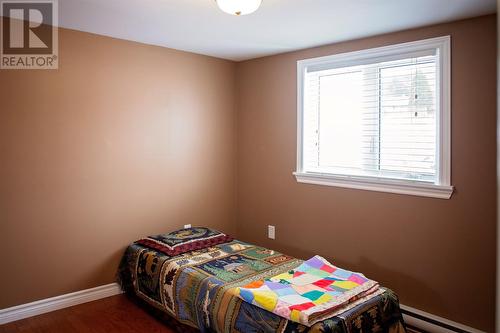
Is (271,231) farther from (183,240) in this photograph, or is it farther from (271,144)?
(183,240)

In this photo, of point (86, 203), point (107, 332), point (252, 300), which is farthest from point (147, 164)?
point (252, 300)

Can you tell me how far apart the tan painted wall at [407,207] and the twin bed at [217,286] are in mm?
577

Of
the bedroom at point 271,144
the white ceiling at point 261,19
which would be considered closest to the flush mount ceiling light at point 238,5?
the bedroom at point 271,144

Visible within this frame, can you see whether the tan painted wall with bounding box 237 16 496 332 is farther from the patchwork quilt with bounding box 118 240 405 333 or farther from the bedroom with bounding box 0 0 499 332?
the patchwork quilt with bounding box 118 240 405 333

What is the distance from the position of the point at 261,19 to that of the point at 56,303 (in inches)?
107

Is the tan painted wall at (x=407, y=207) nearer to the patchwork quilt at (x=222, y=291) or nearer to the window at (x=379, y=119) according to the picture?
the window at (x=379, y=119)

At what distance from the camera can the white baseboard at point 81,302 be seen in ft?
9.23

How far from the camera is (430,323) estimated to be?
113 inches

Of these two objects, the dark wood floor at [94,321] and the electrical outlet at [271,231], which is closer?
the dark wood floor at [94,321]

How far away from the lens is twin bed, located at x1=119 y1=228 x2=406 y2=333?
228 centimetres

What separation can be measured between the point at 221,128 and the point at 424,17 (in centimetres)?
225

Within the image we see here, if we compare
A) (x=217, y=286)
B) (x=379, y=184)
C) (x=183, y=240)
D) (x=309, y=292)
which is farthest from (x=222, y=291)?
(x=379, y=184)

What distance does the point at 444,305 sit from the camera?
9.36 ft

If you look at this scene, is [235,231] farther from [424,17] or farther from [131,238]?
[424,17]
